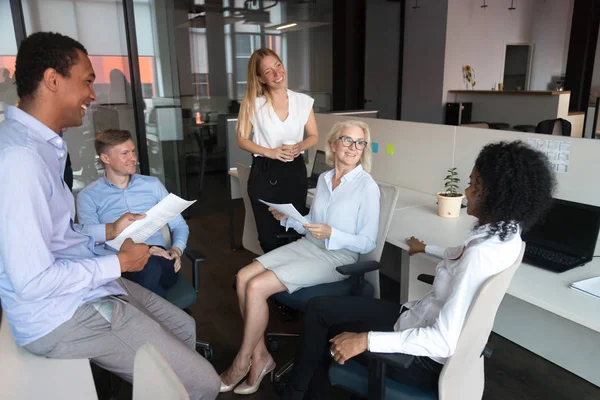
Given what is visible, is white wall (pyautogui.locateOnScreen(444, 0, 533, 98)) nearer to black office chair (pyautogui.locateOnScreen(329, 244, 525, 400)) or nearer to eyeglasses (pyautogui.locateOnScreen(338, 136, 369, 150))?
eyeglasses (pyautogui.locateOnScreen(338, 136, 369, 150))

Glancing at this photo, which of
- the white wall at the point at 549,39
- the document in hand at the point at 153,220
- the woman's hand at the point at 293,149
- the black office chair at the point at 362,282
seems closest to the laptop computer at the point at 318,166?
the woman's hand at the point at 293,149

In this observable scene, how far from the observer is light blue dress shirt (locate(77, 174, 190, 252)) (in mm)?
2316

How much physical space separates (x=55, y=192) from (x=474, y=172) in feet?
4.22

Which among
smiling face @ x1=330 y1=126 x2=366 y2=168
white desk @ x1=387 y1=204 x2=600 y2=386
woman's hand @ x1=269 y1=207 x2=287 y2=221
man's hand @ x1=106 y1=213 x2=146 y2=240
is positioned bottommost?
white desk @ x1=387 y1=204 x2=600 y2=386

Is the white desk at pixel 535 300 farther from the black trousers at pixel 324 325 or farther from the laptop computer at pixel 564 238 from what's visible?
the black trousers at pixel 324 325

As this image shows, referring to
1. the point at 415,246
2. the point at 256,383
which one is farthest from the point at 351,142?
the point at 256,383

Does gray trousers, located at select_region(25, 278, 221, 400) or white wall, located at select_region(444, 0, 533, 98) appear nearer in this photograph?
gray trousers, located at select_region(25, 278, 221, 400)

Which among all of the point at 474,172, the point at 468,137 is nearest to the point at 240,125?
the point at 468,137

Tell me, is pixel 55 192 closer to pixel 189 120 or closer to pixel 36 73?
pixel 36 73

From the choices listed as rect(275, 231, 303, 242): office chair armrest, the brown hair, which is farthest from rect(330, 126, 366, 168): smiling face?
the brown hair

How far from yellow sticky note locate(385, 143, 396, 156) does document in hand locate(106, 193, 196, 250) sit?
1796mm

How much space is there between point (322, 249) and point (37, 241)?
1.33 metres

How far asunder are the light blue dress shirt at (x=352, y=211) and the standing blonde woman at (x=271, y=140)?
420 millimetres

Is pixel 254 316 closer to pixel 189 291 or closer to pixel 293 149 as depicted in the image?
pixel 189 291
